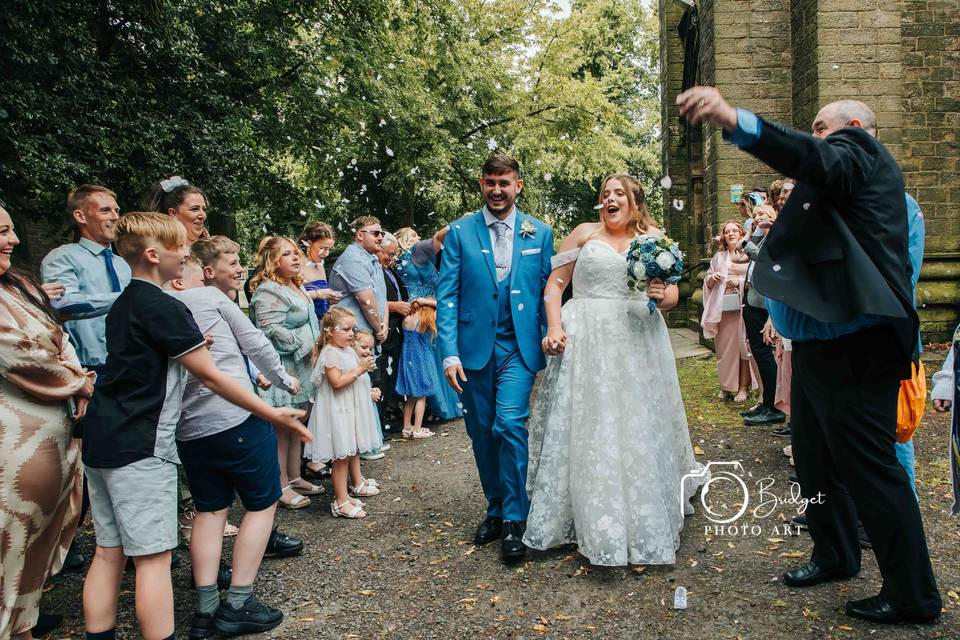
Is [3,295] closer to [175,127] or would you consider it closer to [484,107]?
[175,127]

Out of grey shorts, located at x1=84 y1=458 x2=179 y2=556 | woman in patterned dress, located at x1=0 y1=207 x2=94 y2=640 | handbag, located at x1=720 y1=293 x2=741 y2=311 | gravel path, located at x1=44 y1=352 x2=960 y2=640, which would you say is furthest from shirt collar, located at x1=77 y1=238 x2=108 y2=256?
handbag, located at x1=720 y1=293 x2=741 y2=311

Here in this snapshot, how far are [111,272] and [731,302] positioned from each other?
625 centimetres

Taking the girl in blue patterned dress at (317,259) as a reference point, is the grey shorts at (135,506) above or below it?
below

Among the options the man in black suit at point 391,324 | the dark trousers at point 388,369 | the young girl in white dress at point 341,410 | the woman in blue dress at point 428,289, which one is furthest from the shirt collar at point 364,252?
the young girl in white dress at point 341,410

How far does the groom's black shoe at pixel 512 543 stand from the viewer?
4.10 meters

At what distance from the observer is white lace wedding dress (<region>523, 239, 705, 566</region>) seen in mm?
3951

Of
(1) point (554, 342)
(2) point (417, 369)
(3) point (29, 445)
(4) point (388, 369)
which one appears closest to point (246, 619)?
(3) point (29, 445)

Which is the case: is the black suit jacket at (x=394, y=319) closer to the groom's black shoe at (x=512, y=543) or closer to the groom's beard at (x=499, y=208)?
the groom's beard at (x=499, y=208)

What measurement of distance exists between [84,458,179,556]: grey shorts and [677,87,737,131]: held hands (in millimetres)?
2678

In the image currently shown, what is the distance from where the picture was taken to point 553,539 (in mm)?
4184

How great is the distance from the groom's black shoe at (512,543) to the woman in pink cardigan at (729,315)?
446 cm

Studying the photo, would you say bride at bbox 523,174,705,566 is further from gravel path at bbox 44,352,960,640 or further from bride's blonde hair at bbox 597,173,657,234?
gravel path at bbox 44,352,960,640

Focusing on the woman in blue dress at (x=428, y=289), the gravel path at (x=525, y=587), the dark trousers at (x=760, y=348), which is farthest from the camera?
the woman in blue dress at (x=428, y=289)

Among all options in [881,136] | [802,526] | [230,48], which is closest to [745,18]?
[881,136]
